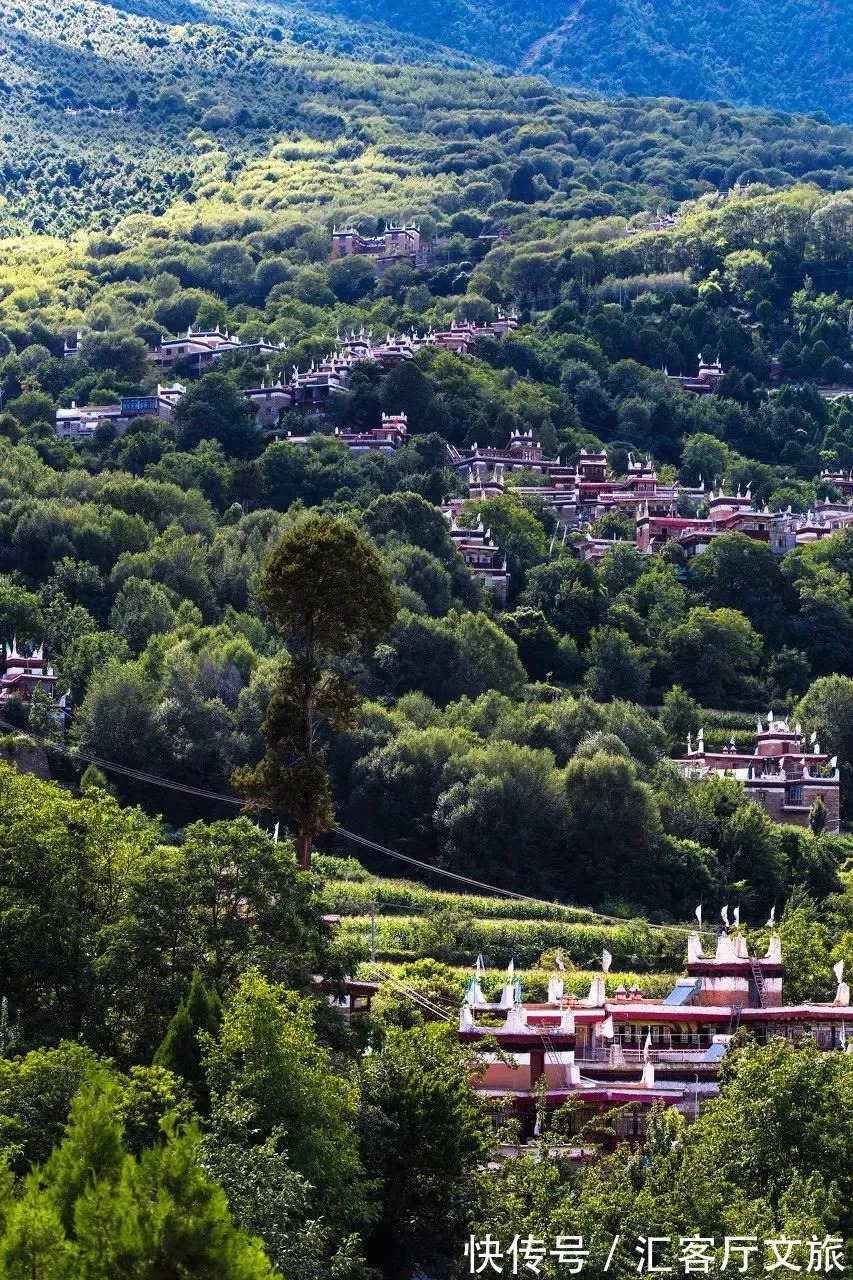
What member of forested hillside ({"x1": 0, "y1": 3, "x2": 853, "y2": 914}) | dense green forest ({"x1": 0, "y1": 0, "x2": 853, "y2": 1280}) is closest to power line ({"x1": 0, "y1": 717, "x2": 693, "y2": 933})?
dense green forest ({"x1": 0, "y1": 0, "x2": 853, "y2": 1280})

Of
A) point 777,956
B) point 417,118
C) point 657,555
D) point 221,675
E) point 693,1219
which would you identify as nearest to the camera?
point 693,1219

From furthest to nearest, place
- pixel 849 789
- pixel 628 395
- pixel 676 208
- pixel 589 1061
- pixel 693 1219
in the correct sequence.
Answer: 1. pixel 676 208
2. pixel 628 395
3. pixel 849 789
4. pixel 589 1061
5. pixel 693 1219

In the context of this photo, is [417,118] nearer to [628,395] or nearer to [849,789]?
[628,395]

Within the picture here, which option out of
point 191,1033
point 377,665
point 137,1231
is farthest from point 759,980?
point 377,665

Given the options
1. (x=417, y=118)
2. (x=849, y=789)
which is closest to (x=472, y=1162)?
(x=849, y=789)

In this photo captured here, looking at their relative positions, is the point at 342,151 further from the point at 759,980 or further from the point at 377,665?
the point at 759,980
